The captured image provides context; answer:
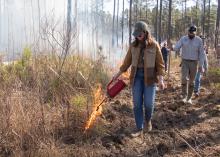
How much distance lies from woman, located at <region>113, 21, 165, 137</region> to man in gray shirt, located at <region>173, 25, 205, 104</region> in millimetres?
2789

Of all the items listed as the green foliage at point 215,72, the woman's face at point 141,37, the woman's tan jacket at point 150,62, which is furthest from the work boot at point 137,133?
the green foliage at point 215,72

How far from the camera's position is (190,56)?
29.4 feet

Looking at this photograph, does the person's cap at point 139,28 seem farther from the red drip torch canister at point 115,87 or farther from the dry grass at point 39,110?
the dry grass at point 39,110

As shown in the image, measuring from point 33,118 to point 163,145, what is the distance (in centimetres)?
187

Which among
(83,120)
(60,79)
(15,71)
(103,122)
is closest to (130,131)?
(103,122)

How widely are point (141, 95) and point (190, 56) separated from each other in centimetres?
295

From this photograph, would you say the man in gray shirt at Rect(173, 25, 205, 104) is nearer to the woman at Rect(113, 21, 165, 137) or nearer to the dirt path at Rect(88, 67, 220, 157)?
the dirt path at Rect(88, 67, 220, 157)

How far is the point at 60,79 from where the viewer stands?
281 inches

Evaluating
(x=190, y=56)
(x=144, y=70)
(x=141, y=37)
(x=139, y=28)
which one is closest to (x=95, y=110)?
(x=144, y=70)

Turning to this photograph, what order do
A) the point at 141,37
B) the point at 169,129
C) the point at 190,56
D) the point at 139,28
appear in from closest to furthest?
the point at 139,28
the point at 141,37
the point at 169,129
the point at 190,56

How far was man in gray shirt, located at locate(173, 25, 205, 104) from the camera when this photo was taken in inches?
349

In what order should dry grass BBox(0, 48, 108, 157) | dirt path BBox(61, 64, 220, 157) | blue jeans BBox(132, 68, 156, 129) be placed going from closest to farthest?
1. dry grass BBox(0, 48, 108, 157)
2. dirt path BBox(61, 64, 220, 157)
3. blue jeans BBox(132, 68, 156, 129)

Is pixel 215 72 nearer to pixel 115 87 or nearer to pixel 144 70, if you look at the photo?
pixel 144 70

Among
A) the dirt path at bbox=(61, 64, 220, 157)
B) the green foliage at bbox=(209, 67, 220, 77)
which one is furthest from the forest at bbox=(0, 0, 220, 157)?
the green foliage at bbox=(209, 67, 220, 77)
